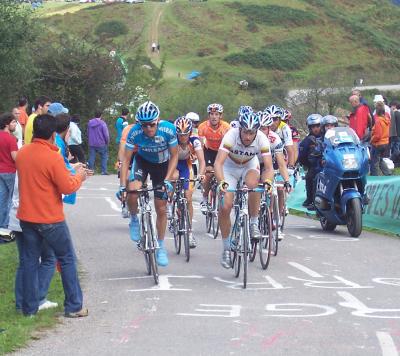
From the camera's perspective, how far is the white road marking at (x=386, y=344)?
8094mm

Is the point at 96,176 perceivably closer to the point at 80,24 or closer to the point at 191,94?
the point at 191,94

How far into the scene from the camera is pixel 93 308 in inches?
395

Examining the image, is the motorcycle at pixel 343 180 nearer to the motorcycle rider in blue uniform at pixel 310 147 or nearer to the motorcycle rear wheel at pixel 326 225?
the motorcycle rear wheel at pixel 326 225

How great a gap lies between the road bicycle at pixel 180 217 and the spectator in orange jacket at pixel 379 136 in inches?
372

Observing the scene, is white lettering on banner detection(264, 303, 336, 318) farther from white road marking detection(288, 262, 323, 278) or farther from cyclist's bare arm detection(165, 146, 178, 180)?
cyclist's bare arm detection(165, 146, 178, 180)

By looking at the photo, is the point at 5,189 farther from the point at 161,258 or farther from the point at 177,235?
the point at 161,258

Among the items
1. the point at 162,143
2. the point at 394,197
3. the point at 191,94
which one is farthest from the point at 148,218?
the point at 191,94

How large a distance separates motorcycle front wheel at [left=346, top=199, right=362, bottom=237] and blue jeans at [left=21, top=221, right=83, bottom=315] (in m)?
6.80

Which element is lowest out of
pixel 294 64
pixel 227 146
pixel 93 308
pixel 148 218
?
pixel 93 308

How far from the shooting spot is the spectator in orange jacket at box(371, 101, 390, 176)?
22.9 meters

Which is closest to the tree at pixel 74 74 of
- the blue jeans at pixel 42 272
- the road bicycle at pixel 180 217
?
the road bicycle at pixel 180 217

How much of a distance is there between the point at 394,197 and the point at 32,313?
8.76 meters

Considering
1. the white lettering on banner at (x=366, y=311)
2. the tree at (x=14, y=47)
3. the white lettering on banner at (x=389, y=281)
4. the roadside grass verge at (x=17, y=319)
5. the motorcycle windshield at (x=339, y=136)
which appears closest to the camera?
the roadside grass verge at (x=17, y=319)

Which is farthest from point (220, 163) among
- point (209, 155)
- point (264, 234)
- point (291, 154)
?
point (209, 155)
